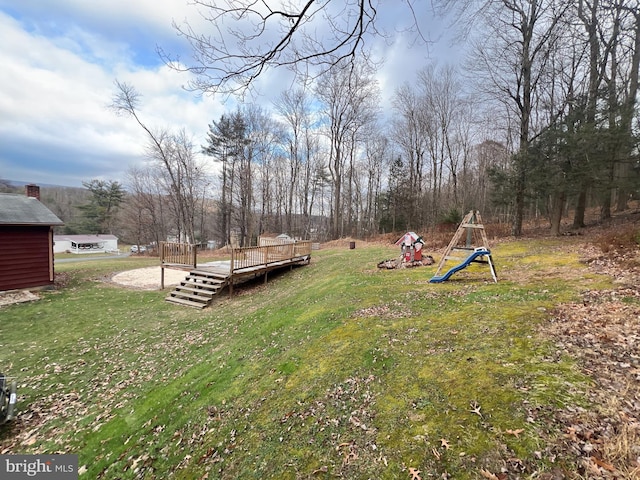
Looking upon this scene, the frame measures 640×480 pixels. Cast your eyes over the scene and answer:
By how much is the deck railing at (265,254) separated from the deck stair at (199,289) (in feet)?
2.38

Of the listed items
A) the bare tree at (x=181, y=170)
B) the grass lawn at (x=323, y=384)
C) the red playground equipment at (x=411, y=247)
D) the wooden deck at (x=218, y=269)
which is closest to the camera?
the grass lawn at (x=323, y=384)

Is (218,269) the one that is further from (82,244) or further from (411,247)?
(82,244)

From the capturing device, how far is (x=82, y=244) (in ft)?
145

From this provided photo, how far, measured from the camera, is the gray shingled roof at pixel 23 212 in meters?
10.7

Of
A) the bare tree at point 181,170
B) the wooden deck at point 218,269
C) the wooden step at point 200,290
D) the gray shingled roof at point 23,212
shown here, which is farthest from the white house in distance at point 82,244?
the wooden step at point 200,290

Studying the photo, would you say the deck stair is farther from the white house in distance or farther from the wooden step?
the white house in distance

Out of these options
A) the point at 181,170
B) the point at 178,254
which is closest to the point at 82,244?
the point at 181,170

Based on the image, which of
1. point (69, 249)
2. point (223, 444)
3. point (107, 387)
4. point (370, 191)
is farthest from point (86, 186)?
point (223, 444)

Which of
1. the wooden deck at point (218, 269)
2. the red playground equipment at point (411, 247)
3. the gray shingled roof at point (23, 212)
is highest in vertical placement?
the gray shingled roof at point (23, 212)

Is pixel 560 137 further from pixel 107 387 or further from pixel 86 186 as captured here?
pixel 86 186

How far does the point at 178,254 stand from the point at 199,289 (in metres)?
2.43

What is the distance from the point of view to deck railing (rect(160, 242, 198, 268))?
36.9 ft

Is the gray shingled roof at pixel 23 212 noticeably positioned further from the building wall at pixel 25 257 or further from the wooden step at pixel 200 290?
the wooden step at pixel 200 290

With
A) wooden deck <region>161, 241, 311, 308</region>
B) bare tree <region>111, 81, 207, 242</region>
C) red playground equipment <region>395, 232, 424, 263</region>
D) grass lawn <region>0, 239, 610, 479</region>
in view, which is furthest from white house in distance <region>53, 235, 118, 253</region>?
red playground equipment <region>395, 232, 424, 263</region>
